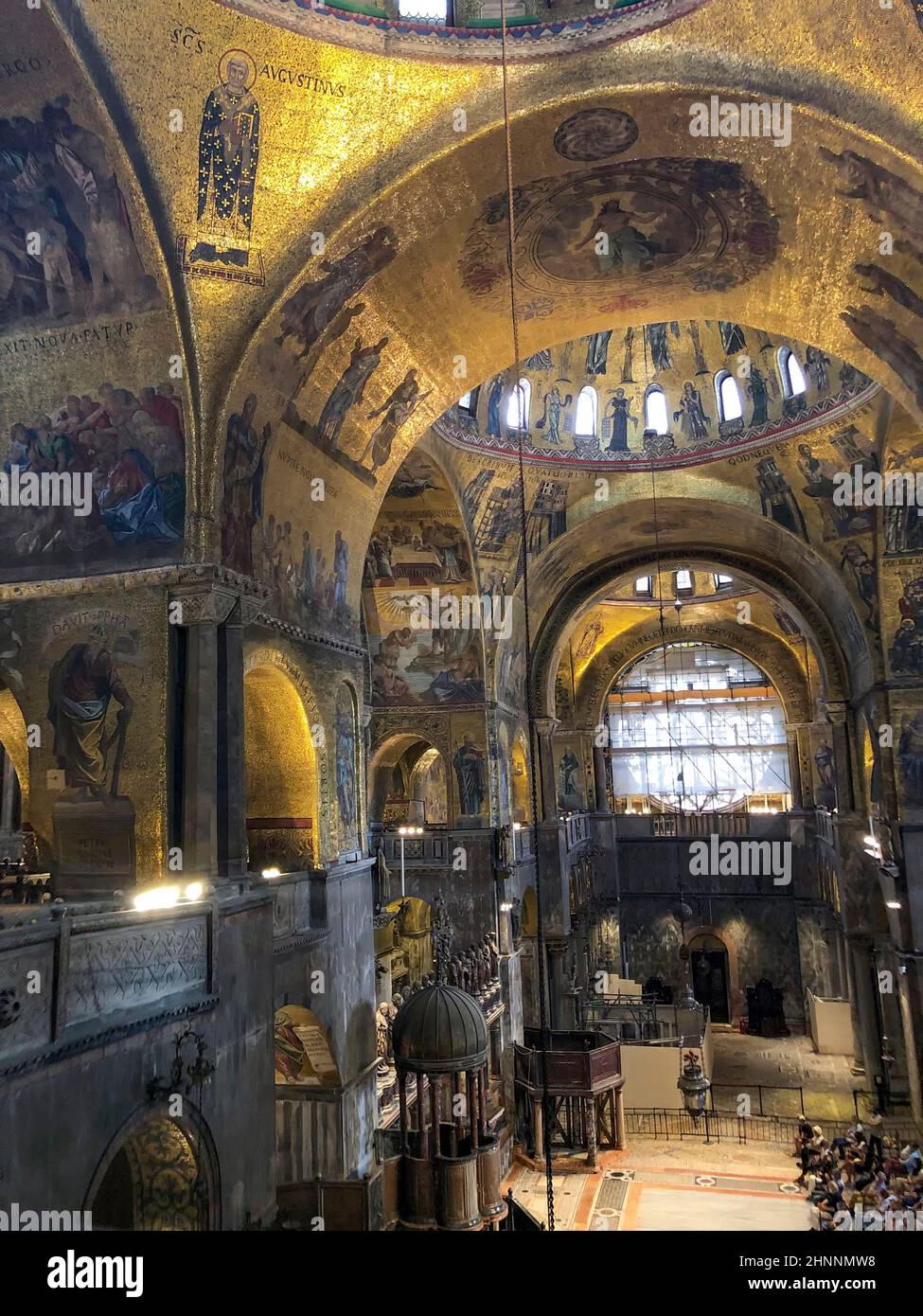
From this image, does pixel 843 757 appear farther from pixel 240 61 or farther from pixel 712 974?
pixel 240 61

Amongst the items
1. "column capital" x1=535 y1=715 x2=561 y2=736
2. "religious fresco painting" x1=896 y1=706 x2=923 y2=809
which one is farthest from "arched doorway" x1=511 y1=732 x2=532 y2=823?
"religious fresco painting" x1=896 y1=706 x2=923 y2=809

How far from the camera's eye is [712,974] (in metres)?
33.8

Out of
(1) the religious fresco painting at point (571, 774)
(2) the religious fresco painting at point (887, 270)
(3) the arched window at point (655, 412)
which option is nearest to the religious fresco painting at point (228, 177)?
(2) the religious fresco painting at point (887, 270)

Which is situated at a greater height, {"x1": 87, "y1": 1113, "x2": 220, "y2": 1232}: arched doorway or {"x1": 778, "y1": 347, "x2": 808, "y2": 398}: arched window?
{"x1": 778, "y1": 347, "x2": 808, "y2": 398}: arched window

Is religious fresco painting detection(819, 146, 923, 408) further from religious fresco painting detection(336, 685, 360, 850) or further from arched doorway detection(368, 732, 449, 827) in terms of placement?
arched doorway detection(368, 732, 449, 827)

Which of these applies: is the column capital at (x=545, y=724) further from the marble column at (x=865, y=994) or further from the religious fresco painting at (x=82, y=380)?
the religious fresco painting at (x=82, y=380)

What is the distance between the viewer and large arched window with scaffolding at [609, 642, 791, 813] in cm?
3809

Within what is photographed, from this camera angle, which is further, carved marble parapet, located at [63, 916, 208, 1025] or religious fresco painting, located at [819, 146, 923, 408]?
religious fresco painting, located at [819, 146, 923, 408]

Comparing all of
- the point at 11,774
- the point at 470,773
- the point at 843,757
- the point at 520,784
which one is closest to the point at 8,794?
the point at 11,774

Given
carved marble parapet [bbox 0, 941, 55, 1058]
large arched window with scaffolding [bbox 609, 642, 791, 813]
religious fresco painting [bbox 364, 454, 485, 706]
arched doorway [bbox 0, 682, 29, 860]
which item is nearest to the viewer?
carved marble parapet [bbox 0, 941, 55, 1058]

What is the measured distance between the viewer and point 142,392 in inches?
403

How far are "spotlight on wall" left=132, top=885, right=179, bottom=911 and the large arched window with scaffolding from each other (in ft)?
99.4

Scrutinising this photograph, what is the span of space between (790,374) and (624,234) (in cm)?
786
